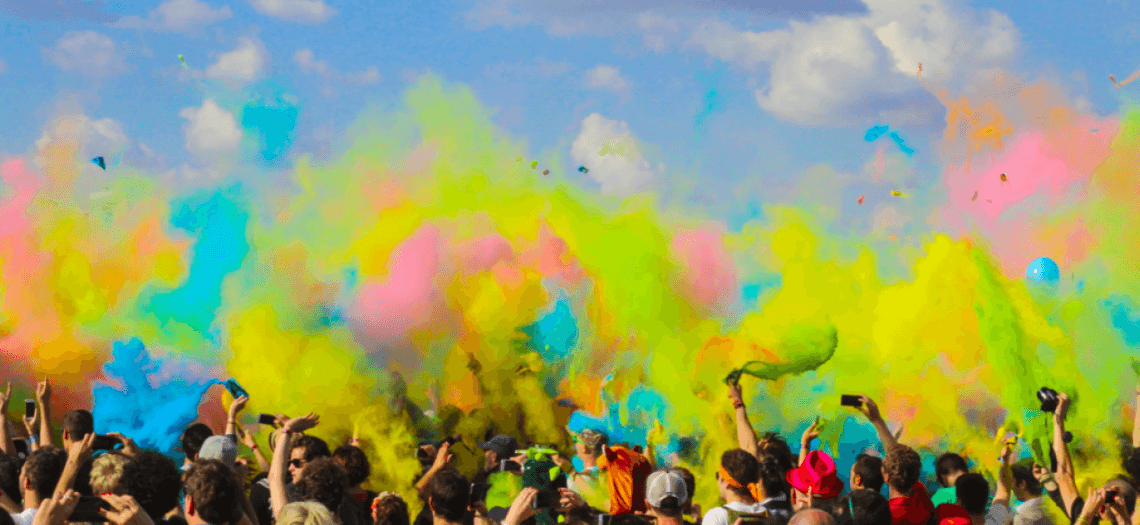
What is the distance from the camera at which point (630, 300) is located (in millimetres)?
11883

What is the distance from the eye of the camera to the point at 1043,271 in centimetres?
1160

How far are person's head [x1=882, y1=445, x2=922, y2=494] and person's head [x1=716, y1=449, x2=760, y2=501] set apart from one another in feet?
2.22

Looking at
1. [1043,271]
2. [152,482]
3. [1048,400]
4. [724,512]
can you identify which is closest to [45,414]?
[152,482]

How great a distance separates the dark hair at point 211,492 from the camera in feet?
13.3

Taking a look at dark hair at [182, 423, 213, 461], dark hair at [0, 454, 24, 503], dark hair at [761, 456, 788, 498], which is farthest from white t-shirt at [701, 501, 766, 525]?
dark hair at [0, 454, 24, 503]

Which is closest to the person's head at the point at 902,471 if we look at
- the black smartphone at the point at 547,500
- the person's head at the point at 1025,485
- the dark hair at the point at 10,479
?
the person's head at the point at 1025,485

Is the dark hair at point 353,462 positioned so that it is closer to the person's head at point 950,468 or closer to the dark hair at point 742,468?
the dark hair at point 742,468

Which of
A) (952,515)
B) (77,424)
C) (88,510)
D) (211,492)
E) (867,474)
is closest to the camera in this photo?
(88,510)

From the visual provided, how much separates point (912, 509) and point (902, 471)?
22 centimetres

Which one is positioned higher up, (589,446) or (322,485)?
(322,485)

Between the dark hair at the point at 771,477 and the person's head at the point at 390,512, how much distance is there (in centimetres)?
193

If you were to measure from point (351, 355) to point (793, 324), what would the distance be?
15.4 feet

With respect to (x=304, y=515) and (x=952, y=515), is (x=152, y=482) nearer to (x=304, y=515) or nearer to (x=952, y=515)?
(x=304, y=515)

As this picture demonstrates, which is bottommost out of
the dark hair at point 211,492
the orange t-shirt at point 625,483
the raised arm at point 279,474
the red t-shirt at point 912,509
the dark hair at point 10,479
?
the orange t-shirt at point 625,483
